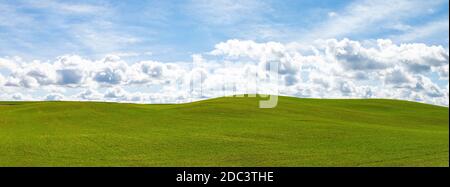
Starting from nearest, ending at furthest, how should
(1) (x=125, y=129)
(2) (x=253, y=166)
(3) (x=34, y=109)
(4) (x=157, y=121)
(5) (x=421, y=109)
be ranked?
(2) (x=253, y=166)
(1) (x=125, y=129)
(4) (x=157, y=121)
(3) (x=34, y=109)
(5) (x=421, y=109)

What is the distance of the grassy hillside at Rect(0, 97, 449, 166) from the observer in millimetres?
20109

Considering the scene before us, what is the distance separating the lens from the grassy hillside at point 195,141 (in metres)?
20.1

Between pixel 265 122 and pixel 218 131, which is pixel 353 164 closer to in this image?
pixel 218 131

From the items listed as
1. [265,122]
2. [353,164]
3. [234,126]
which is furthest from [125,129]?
[353,164]

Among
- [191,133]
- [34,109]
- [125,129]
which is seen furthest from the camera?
[34,109]

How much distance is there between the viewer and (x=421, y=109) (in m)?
61.0

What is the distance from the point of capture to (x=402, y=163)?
19188 millimetres

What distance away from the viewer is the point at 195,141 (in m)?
24.9

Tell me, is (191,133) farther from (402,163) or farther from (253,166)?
(402,163)

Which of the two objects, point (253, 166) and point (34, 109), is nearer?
point (253, 166)
